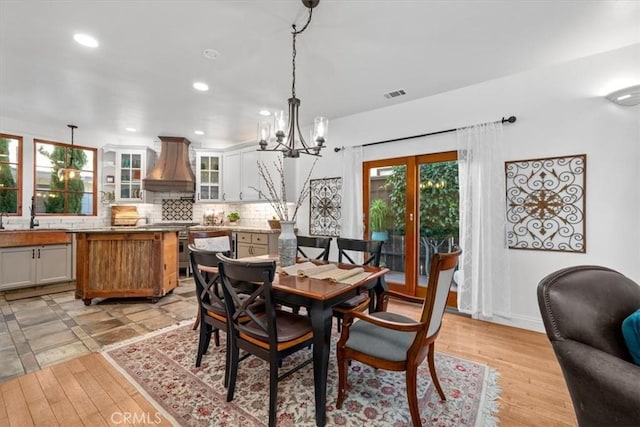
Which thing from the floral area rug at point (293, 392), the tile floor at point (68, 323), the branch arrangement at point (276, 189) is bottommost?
the floral area rug at point (293, 392)

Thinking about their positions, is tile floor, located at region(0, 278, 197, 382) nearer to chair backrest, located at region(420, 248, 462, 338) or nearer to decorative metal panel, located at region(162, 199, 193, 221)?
decorative metal panel, located at region(162, 199, 193, 221)

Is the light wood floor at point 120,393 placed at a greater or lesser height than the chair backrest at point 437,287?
lesser

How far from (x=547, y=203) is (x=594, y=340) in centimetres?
223

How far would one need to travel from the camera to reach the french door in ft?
11.8

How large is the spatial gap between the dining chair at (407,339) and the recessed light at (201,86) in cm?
321

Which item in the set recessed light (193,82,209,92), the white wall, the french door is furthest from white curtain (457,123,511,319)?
recessed light (193,82,209,92)

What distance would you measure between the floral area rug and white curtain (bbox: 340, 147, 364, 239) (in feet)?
6.67

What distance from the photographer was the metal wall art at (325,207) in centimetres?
445

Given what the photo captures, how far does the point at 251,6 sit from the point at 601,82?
3261 mm

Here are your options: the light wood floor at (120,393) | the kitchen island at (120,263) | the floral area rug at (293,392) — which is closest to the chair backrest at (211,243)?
the kitchen island at (120,263)

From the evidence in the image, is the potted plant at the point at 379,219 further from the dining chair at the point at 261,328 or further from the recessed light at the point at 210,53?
the recessed light at the point at 210,53

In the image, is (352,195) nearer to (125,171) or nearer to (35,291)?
(125,171)

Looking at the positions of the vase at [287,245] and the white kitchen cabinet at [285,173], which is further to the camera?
the white kitchen cabinet at [285,173]

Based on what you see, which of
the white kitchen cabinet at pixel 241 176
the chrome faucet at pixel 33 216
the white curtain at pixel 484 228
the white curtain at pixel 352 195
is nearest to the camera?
Result: the white curtain at pixel 484 228
